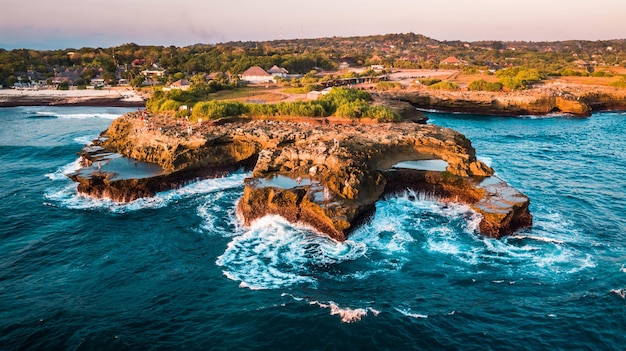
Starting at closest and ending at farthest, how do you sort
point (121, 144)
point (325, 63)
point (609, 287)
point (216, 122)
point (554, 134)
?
point (609, 287), point (121, 144), point (216, 122), point (554, 134), point (325, 63)

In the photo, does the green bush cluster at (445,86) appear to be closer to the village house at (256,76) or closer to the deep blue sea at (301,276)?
the village house at (256,76)

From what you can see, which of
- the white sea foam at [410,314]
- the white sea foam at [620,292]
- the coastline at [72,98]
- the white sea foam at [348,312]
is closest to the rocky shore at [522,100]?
the coastline at [72,98]

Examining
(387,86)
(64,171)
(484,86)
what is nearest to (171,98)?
(64,171)

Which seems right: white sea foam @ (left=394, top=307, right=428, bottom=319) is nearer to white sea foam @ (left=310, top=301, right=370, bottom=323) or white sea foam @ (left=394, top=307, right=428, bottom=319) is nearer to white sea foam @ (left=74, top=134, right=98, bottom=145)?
white sea foam @ (left=310, top=301, right=370, bottom=323)

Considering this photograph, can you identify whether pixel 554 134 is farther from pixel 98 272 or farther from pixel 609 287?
pixel 98 272

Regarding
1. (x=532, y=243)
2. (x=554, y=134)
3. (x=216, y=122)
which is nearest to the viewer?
(x=532, y=243)

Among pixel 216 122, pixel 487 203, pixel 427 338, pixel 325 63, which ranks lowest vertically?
pixel 427 338

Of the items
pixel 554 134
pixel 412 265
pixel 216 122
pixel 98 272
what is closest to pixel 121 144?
pixel 216 122
